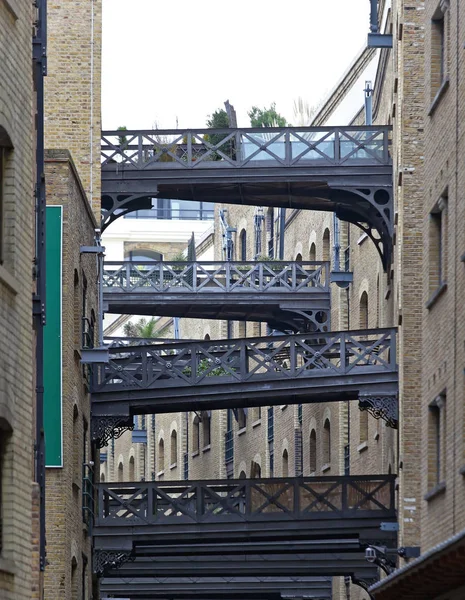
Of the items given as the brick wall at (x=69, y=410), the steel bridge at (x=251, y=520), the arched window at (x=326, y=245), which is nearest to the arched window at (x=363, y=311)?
the arched window at (x=326, y=245)

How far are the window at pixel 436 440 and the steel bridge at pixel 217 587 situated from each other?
18.7 m

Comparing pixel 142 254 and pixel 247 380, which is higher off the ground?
pixel 142 254

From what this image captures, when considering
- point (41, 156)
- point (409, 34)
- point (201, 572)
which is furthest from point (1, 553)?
point (201, 572)

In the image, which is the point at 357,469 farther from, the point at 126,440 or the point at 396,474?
the point at 126,440

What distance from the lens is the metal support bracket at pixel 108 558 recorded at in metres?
33.1

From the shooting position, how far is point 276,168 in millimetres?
33875

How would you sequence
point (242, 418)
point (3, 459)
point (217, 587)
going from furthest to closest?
point (242, 418), point (217, 587), point (3, 459)

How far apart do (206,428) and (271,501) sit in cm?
2265

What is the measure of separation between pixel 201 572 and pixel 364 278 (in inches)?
303

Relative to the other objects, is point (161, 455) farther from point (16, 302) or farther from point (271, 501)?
point (16, 302)

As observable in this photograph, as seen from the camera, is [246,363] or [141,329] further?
[141,329]

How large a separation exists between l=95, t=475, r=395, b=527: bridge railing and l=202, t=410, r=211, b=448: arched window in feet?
69.9

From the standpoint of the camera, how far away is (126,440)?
67.6 m

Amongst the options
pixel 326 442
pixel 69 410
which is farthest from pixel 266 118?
pixel 69 410
